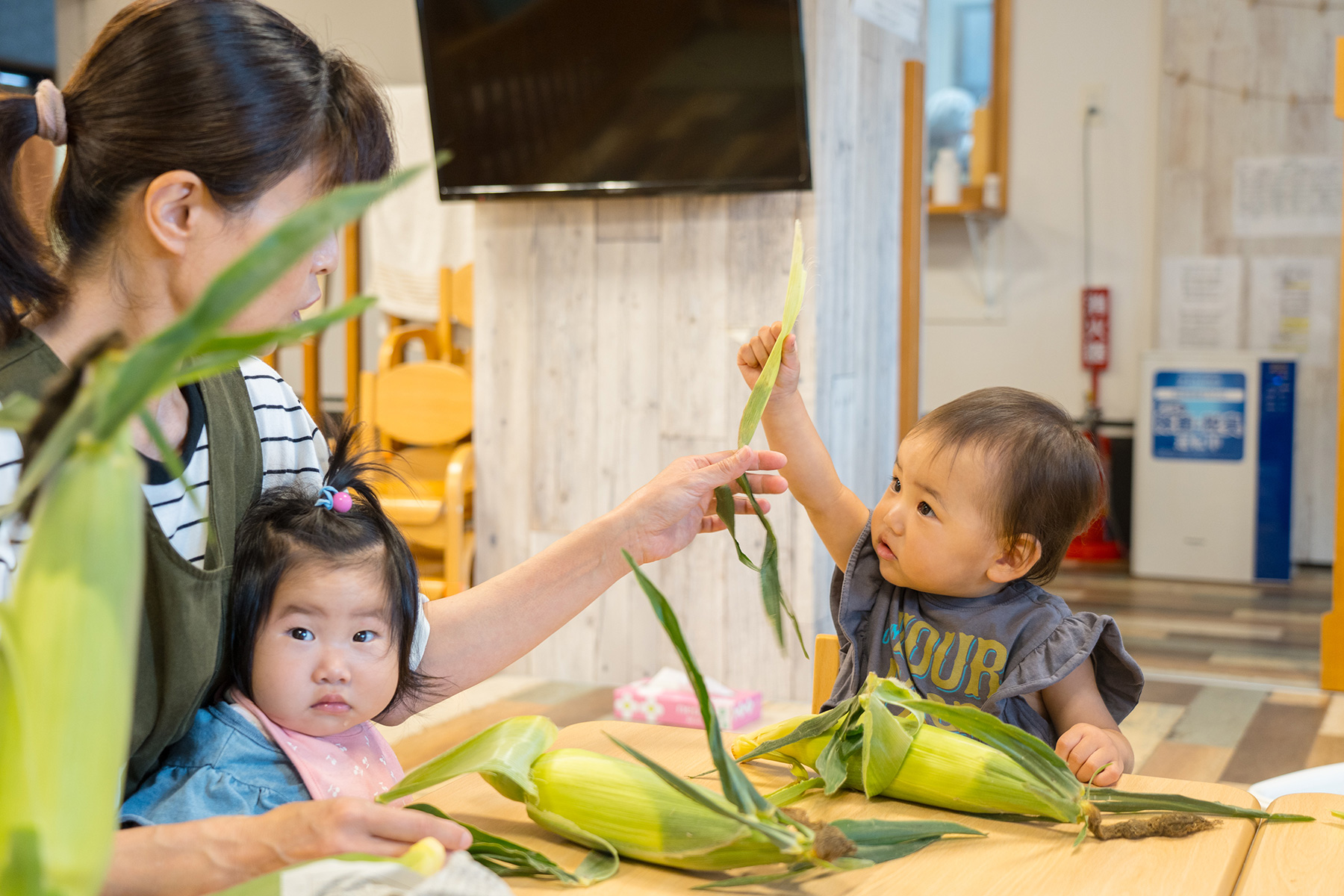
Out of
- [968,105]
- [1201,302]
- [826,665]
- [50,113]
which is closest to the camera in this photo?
[50,113]

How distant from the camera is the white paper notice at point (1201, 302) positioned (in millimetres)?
5469

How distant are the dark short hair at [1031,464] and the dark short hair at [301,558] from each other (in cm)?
53

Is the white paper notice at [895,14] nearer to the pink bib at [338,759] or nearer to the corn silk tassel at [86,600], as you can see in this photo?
the pink bib at [338,759]

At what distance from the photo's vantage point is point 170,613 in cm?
97

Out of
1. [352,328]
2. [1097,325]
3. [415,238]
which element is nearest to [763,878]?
[415,238]

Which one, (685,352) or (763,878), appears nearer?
(763,878)

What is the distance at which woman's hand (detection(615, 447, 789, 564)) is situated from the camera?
1.17 metres

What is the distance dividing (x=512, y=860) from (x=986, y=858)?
0.31 metres

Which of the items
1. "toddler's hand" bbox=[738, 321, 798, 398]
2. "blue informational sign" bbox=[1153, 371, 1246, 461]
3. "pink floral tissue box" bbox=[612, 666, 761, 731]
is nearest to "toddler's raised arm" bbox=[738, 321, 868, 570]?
"toddler's hand" bbox=[738, 321, 798, 398]

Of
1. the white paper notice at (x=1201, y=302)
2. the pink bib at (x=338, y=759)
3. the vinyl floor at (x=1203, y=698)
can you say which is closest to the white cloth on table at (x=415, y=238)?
the vinyl floor at (x=1203, y=698)

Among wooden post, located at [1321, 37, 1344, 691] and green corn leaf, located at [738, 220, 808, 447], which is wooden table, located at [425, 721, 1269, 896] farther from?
wooden post, located at [1321, 37, 1344, 691]

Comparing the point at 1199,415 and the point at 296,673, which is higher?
the point at 296,673

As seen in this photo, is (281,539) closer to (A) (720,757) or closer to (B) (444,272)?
(A) (720,757)

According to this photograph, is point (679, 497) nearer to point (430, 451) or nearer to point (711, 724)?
point (711, 724)
